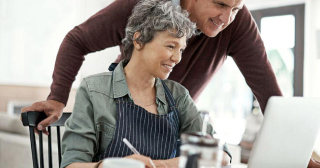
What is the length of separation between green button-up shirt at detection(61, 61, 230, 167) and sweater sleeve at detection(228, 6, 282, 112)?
0.48 m

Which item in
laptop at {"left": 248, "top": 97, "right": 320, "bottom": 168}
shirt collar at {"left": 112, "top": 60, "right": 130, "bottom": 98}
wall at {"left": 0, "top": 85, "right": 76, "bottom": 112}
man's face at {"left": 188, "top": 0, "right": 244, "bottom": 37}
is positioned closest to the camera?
laptop at {"left": 248, "top": 97, "right": 320, "bottom": 168}

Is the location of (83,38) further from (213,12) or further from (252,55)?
(252,55)

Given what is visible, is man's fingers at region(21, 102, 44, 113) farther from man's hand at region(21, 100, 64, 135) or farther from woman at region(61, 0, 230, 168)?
woman at region(61, 0, 230, 168)

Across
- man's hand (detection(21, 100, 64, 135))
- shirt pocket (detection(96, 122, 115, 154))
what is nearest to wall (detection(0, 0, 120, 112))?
man's hand (detection(21, 100, 64, 135))

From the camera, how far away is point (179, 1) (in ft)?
4.97

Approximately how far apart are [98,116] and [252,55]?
867mm

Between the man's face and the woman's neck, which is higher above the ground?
the man's face

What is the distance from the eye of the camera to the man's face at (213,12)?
1.50 metres

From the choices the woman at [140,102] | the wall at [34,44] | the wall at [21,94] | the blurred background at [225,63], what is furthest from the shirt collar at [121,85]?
the wall at [21,94]

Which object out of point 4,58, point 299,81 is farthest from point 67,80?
point 4,58

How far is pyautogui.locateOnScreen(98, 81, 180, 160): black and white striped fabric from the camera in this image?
1.20m

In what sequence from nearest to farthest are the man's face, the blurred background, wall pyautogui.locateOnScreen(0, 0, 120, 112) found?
the man's face < the blurred background < wall pyautogui.locateOnScreen(0, 0, 120, 112)

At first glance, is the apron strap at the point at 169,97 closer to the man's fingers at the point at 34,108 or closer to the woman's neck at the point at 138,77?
the woman's neck at the point at 138,77

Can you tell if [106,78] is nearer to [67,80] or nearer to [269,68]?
[67,80]
